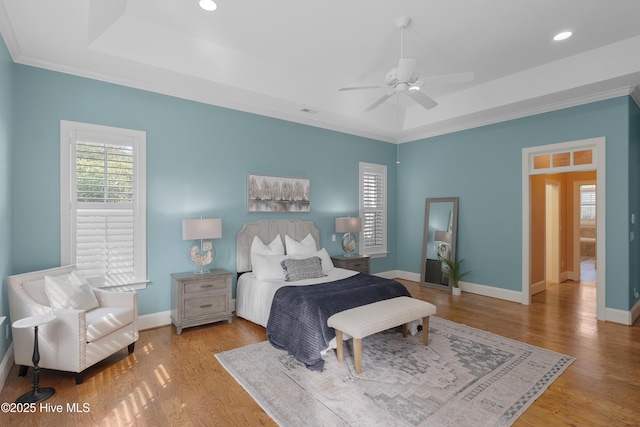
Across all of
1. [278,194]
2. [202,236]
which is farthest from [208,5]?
[278,194]

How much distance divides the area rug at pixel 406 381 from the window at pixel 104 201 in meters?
1.76

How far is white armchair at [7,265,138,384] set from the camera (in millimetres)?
2783

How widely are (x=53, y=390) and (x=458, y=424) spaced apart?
3.19 m

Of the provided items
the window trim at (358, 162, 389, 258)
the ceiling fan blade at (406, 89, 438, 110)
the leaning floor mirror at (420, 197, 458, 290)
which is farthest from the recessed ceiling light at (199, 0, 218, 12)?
the leaning floor mirror at (420, 197, 458, 290)

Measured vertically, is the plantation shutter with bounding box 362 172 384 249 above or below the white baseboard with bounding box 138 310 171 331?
above

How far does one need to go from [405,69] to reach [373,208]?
3871 mm

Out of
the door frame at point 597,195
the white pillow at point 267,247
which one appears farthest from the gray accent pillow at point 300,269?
the door frame at point 597,195

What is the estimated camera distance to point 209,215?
4.66 m

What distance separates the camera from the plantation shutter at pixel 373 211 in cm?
675

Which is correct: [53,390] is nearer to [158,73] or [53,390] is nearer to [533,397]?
[158,73]

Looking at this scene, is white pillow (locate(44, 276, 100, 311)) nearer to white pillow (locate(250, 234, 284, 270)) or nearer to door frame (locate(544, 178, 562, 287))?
white pillow (locate(250, 234, 284, 270))

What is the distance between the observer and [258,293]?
4203mm

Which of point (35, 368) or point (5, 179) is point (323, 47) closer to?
point (5, 179)

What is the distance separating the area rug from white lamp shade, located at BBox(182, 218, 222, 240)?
148cm
